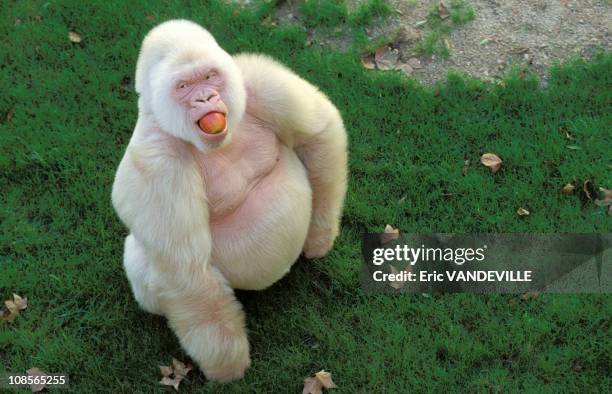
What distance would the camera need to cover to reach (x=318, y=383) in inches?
151

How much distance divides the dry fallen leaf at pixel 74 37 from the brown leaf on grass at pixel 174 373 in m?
3.13

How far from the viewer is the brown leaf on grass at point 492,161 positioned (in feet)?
15.6

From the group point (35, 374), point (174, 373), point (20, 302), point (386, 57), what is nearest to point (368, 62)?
point (386, 57)

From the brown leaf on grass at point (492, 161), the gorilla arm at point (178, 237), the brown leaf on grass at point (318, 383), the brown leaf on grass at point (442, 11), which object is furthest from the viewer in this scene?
the brown leaf on grass at point (442, 11)

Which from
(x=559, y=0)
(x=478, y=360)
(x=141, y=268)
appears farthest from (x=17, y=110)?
(x=559, y=0)

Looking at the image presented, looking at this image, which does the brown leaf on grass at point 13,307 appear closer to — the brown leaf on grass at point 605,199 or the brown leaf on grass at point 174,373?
the brown leaf on grass at point 174,373

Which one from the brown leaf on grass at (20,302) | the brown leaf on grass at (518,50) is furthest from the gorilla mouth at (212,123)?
the brown leaf on grass at (518,50)

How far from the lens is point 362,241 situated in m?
4.50

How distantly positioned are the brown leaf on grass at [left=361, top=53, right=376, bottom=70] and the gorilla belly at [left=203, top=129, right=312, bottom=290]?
79.3 inches

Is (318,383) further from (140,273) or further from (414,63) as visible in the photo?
(414,63)

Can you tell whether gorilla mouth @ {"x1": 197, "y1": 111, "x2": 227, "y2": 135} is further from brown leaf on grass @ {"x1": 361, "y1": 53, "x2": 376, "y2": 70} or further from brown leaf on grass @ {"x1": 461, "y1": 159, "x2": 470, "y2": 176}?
brown leaf on grass @ {"x1": 361, "y1": 53, "x2": 376, "y2": 70}

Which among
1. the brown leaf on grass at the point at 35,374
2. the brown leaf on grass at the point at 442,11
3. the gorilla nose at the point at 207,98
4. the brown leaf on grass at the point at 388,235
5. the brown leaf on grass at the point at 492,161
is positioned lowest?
the brown leaf on grass at the point at 35,374

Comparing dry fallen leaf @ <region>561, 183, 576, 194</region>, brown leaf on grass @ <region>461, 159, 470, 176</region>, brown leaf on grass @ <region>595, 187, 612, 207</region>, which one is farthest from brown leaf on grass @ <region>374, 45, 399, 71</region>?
brown leaf on grass @ <region>595, 187, 612, 207</region>

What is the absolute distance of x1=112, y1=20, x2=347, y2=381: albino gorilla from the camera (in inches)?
123
